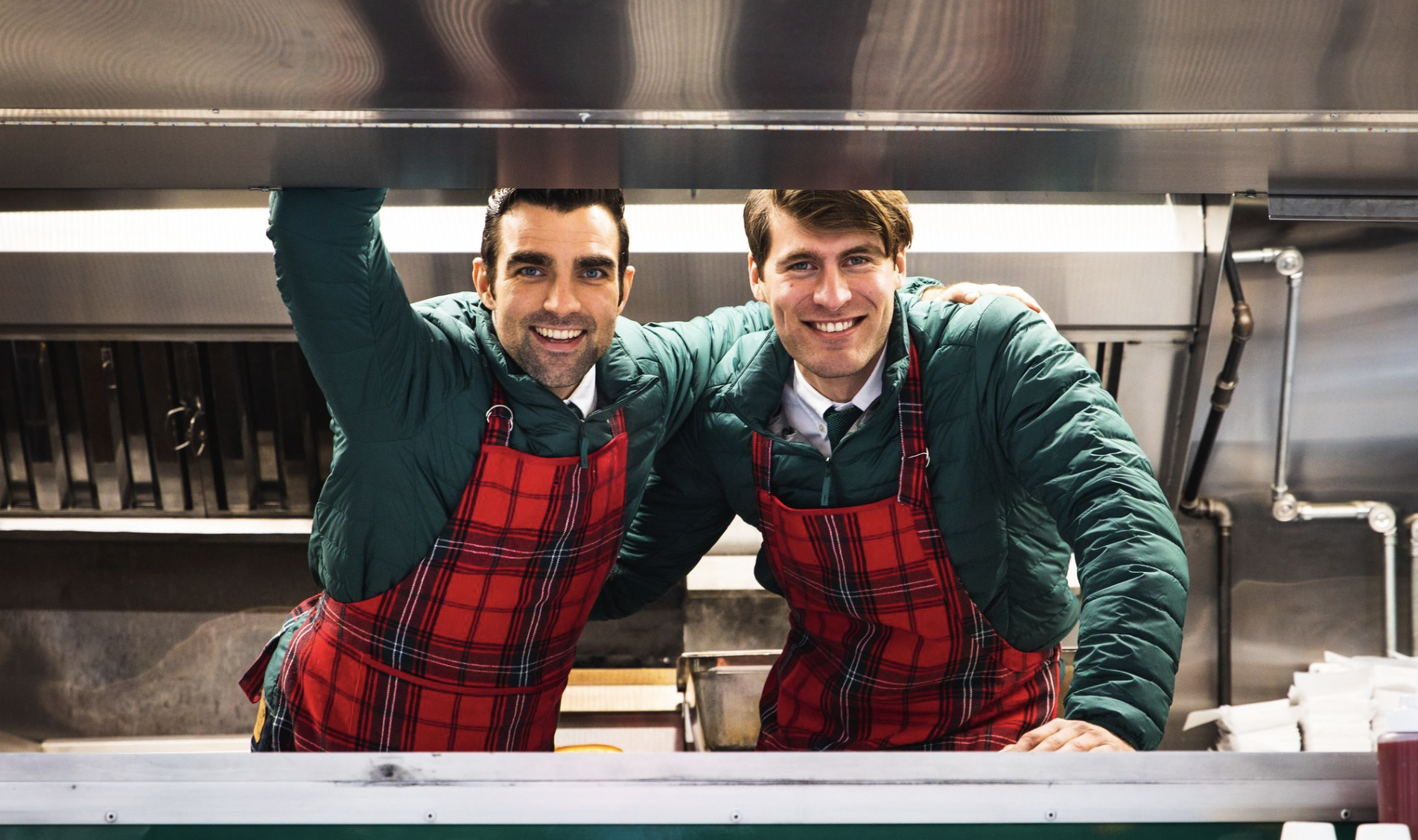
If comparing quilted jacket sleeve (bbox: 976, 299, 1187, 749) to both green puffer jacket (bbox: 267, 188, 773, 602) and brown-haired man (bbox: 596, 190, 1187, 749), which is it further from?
green puffer jacket (bbox: 267, 188, 773, 602)

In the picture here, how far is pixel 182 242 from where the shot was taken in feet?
8.20

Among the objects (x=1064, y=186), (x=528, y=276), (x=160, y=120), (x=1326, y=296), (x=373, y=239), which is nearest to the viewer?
(x=160, y=120)

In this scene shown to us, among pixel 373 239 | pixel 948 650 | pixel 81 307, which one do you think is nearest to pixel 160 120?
pixel 373 239

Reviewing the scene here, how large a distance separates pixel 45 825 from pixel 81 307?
179cm

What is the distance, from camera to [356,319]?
59.1 inches

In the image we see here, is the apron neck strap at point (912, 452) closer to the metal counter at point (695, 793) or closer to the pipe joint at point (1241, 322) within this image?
the metal counter at point (695, 793)

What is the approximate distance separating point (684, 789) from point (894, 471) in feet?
2.31

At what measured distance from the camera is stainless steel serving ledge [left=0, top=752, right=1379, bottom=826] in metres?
1.07

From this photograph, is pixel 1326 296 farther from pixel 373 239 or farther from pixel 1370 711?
pixel 373 239

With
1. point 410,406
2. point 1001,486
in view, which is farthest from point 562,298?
point 1001,486

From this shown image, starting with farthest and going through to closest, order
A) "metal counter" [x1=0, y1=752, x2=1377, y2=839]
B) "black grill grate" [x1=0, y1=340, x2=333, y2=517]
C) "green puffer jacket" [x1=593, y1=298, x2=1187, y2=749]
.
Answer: "black grill grate" [x1=0, y1=340, x2=333, y2=517] < "green puffer jacket" [x1=593, y1=298, x2=1187, y2=749] < "metal counter" [x1=0, y1=752, x2=1377, y2=839]

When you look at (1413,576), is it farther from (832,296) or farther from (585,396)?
(585,396)

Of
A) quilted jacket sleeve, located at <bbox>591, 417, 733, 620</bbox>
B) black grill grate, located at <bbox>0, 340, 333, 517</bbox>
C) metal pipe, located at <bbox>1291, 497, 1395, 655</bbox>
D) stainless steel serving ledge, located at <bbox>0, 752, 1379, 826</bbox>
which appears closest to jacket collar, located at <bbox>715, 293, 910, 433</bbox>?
quilted jacket sleeve, located at <bbox>591, 417, 733, 620</bbox>

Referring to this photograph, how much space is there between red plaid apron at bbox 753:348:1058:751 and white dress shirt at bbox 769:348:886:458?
0.06 m
